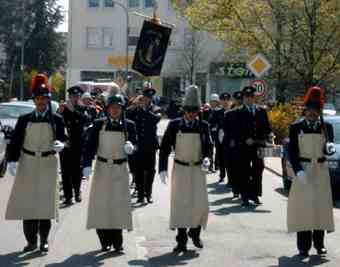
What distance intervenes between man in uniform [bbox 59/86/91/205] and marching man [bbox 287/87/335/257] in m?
5.26

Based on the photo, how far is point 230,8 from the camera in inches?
1318

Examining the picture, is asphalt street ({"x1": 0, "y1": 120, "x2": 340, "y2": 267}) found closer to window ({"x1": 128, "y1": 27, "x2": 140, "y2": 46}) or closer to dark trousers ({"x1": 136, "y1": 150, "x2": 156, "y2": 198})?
dark trousers ({"x1": 136, "y1": 150, "x2": 156, "y2": 198})

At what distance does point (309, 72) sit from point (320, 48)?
0.96 meters

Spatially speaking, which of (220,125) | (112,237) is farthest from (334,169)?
(112,237)

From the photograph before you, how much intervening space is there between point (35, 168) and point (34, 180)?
136mm

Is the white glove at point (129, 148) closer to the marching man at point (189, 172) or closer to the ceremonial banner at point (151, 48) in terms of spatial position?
the marching man at point (189, 172)

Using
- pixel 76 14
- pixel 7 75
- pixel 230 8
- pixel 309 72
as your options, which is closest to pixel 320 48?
pixel 309 72

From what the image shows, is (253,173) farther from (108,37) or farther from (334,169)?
(108,37)

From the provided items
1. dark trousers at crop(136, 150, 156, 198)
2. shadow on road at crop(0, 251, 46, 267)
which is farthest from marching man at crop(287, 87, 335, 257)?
dark trousers at crop(136, 150, 156, 198)

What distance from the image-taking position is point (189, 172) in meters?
10.6

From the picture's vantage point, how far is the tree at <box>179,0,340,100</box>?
31.6 metres

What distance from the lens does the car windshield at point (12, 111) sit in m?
23.6

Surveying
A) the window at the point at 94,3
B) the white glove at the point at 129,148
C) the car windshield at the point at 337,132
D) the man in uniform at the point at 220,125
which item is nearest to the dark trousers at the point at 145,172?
Result: the man in uniform at the point at 220,125

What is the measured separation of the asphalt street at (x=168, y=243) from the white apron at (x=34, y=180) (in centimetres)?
52
